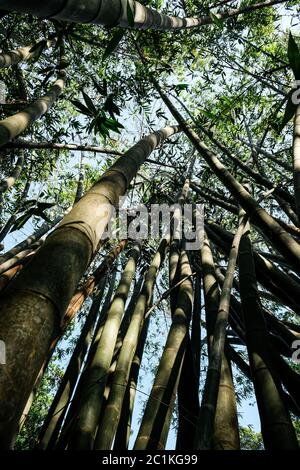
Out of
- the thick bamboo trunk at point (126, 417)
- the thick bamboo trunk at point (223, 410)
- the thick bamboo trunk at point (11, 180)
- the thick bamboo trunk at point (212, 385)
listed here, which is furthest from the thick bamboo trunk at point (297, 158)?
the thick bamboo trunk at point (11, 180)

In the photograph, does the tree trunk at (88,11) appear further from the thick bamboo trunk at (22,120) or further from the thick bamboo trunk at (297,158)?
the thick bamboo trunk at (297,158)

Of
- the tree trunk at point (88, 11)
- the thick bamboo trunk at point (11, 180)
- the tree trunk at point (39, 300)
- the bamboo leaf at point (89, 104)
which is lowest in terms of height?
the tree trunk at point (39, 300)

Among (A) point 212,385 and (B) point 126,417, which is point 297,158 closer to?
(A) point 212,385

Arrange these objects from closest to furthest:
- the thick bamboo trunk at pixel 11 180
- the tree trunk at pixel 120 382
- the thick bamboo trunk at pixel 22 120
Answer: the tree trunk at pixel 120 382 → the thick bamboo trunk at pixel 22 120 → the thick bamboo trunk at pixel 11 180

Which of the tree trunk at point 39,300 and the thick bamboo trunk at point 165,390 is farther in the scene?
the thick bamboo trunk at point 165,390

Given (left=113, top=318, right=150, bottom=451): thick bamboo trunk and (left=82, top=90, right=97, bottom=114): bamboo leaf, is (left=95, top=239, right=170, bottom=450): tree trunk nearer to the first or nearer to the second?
(left=113, top=318, right=150, bottom=451): thick bamboo trunk

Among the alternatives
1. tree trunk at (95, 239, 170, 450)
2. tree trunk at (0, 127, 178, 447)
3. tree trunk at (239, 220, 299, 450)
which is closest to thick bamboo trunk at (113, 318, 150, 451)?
tree trunk at (95, 239, 170, 450)

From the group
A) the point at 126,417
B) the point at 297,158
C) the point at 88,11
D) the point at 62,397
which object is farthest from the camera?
the point at 62,397

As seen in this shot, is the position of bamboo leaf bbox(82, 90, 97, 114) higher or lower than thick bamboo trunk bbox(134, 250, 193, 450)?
higher

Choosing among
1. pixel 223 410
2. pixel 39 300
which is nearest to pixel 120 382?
pixel 223 410

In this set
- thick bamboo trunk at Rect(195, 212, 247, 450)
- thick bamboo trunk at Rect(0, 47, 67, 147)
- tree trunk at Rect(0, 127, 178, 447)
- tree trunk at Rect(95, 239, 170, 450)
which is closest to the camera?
tree trunk at Rect(0, 127, 178, 447)

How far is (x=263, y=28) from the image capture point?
5.46 m

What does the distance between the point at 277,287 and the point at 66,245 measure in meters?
1.78
